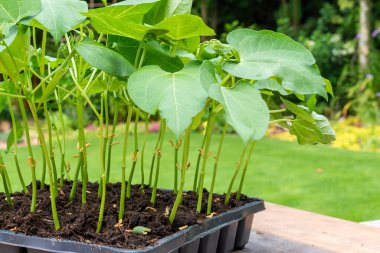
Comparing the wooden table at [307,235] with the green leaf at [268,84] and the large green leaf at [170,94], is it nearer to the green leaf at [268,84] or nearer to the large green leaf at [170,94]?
the green leaf at [268,84]

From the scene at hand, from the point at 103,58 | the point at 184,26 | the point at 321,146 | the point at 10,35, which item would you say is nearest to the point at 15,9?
the point at 10,35

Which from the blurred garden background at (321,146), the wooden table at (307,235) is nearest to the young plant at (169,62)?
the wooden table at (307,235)

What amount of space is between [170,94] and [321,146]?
446cm

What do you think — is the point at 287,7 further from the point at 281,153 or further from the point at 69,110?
the point at 281,153

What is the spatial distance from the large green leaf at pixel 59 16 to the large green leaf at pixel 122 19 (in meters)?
0.02

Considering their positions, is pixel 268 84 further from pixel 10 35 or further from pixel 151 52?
pixel 10 35

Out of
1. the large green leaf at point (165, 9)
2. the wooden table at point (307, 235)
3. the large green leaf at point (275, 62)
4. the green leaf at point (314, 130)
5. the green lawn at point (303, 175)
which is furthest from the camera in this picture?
the green lawn at point (303, 175)

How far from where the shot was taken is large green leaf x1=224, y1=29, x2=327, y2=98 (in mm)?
888

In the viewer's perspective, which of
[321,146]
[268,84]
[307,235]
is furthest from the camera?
[321,146]

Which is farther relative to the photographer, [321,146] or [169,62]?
[321,146]

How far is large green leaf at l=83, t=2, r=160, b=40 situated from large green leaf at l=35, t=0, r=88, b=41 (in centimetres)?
2

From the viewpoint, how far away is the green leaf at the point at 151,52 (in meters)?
0.99

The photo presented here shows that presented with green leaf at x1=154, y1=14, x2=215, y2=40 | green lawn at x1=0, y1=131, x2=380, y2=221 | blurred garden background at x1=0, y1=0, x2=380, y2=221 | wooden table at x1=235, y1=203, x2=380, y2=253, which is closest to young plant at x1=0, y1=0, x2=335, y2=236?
green leaf at x1=154, y1=14, x2=215, y2=40

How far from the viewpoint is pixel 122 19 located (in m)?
0.94
